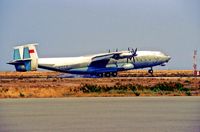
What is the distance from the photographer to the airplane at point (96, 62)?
61.8 m

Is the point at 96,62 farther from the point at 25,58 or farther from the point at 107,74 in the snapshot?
the point at 25,58

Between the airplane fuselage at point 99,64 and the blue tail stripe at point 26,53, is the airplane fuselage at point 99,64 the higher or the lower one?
the lower one

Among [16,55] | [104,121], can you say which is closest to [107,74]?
[16,55]

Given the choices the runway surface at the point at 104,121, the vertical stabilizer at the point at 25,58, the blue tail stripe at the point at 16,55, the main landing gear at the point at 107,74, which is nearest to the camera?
the runway surface at the point at 104,121

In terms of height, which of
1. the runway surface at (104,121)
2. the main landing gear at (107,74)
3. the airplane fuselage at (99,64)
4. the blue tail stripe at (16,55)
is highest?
the blue tail stripe at (16,55)

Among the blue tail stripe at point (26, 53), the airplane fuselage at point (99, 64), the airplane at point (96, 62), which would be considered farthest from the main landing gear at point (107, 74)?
the blue tail stripe at point (26, 53)

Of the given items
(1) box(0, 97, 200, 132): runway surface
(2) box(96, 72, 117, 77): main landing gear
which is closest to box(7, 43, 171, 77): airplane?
(2) box(96, 72, 117, 77): main landing gear

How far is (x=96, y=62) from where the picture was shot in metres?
62.5

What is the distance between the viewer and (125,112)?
15.1 meters

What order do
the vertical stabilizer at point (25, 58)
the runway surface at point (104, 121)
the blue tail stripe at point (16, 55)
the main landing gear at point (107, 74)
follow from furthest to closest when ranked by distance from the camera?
the main landing gear at point (107, 74), the blue tail stripe at point (16, 55), the vertical stabilizer at point (25, 58), the runway surface at point (104, 121)

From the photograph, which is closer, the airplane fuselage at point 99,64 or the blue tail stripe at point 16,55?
A: the airplane fuselage at point 99,64

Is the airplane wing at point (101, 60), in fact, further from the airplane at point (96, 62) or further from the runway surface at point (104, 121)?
the runway surface at point (104, 121)

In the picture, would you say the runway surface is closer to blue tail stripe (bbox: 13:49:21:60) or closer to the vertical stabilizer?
the vertical stabilizer

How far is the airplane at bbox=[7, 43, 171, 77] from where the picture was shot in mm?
61812
